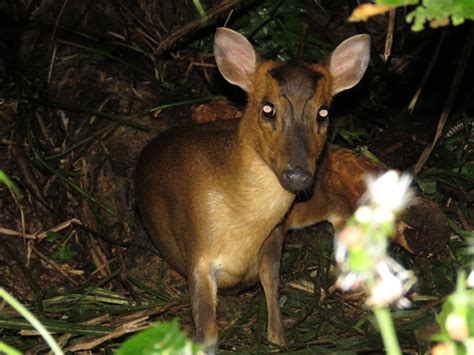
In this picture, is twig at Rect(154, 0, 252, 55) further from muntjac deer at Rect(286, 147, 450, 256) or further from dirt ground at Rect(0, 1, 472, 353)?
muntjac deer at Rect(286, 147, 450, 256)

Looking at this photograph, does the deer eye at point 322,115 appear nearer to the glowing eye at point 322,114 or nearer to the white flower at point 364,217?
the glowing eye at point 322,114

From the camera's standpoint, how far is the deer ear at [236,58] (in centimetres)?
635

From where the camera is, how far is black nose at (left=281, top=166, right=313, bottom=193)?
5.38 metres

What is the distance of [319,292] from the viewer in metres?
6.56

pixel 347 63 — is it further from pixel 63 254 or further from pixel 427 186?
pixel 63 254

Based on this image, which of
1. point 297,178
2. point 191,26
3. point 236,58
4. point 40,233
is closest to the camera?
point 297,178

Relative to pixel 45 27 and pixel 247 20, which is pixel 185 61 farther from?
pixel 45 27

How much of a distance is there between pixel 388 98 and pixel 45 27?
326 cm

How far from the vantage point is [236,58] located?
6375 mm

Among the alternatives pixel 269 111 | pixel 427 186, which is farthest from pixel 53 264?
pixel 427 186

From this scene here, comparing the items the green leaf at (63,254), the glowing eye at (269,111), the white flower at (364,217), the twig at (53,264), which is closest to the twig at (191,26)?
the glowing eye at (269,111)

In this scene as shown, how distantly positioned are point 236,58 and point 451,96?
157 cm

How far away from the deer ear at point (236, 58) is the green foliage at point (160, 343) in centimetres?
442

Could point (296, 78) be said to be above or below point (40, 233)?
above
